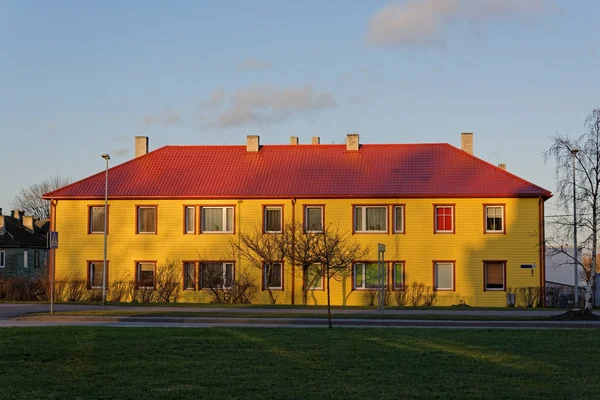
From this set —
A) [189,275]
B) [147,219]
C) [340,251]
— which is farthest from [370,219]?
[147,219]

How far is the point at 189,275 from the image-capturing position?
4544 cm

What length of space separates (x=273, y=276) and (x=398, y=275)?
647 centimetres

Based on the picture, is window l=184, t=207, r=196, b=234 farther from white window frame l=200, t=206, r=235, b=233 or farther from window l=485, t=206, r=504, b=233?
window l=485, t=206, r=504, b=233

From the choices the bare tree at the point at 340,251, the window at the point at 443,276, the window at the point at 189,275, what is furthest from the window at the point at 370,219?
the window at the point at 189,275

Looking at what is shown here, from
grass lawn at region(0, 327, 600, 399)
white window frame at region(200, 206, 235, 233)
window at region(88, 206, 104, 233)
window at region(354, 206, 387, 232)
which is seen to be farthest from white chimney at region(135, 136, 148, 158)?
grass lawn at region(0, 327, 600, 399)

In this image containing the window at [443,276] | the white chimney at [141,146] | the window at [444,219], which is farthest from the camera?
the white chimney at [141,146]

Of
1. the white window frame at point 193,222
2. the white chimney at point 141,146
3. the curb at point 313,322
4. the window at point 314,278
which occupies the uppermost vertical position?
the white chimney at point 141,146

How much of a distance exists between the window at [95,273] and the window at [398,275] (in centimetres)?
1552

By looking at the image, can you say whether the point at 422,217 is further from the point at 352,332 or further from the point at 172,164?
the point at 352,332

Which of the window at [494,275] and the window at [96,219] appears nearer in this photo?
the window at [494,275]

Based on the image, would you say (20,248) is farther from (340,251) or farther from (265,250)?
(340,251)

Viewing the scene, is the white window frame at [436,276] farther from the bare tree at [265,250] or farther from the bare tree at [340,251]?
the bare tree at [265,250]

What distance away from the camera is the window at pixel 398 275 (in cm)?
4394

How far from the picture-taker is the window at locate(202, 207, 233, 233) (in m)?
45.6
